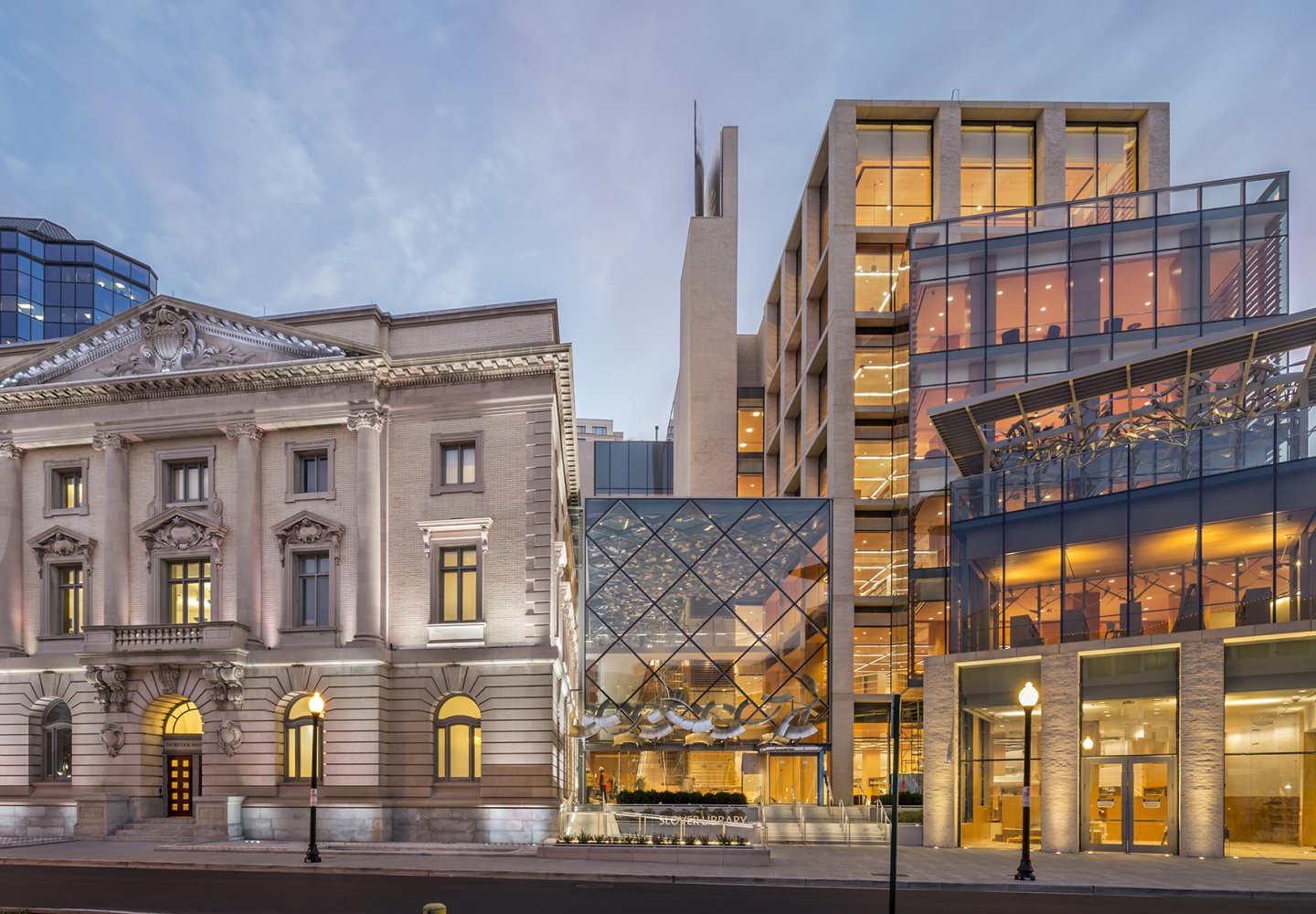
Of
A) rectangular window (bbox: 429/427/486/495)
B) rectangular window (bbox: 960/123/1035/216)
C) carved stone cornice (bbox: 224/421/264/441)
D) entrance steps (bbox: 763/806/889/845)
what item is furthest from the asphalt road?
rectangular window (bbox: 960/123/1035/216)

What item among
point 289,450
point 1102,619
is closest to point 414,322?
point 289,450

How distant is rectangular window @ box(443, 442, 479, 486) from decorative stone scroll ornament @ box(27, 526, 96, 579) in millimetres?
13496

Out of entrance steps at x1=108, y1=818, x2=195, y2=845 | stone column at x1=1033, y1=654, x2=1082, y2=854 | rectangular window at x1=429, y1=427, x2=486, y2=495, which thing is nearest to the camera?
stone column at x1=1033, y1=654, x2=1082, y2=854

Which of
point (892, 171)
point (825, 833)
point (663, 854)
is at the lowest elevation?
point (825, 833)

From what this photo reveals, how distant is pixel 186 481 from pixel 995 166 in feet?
139

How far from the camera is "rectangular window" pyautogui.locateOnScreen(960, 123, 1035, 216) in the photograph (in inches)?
2055

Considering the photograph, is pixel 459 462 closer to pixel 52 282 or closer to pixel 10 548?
pixel 10 548

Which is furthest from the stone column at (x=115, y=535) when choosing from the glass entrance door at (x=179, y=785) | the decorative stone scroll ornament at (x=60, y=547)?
the glass entrance door at (x=179, y=785)

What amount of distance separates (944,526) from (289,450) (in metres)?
28.7

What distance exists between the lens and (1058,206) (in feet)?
147

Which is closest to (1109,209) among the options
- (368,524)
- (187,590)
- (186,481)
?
(368,524)

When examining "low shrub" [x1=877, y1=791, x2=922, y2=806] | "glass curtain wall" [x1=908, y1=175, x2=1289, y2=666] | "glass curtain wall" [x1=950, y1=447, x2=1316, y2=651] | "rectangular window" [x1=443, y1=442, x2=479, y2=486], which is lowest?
"low shrub" [x1=877, y1=791, x2=922, y2=806]

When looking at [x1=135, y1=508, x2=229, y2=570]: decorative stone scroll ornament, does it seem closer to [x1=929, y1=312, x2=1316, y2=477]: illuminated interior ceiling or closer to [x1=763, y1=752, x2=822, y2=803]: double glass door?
[x1=763, y1=752, x2=822, y2=803]: double glass door

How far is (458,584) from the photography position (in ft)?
112
